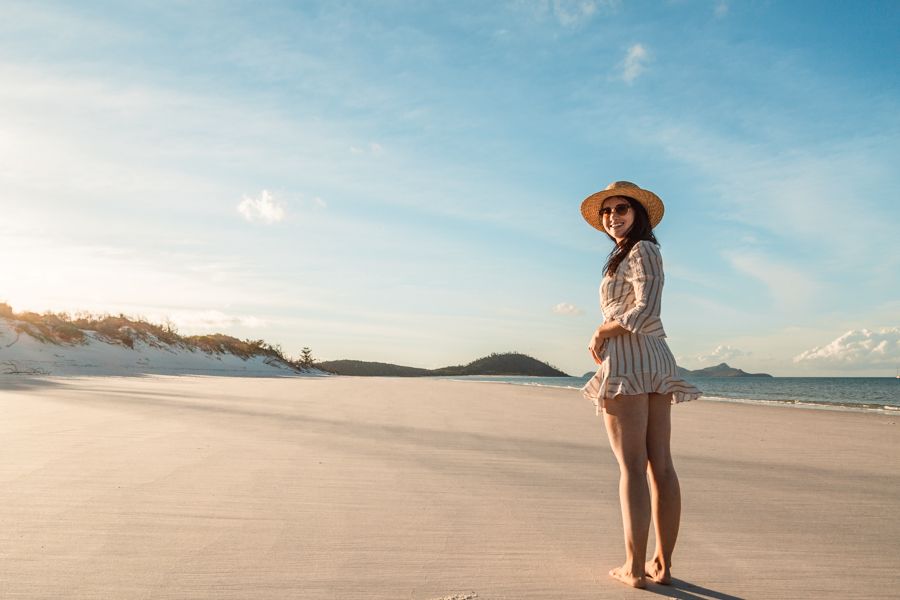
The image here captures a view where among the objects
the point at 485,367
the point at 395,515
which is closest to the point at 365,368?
the point at 485,367

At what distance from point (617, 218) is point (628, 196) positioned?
0.11 metres

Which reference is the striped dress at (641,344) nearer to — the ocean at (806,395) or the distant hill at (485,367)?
the ocean at (806,395)

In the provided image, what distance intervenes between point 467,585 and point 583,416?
7.51m

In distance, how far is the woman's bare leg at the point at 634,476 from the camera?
255 cm

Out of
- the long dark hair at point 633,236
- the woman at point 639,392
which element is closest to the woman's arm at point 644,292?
the woman at point 639,392

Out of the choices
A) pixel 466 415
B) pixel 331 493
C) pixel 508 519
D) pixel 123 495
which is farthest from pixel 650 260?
pixel 466 415

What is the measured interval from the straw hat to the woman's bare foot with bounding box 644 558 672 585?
4.76 feet

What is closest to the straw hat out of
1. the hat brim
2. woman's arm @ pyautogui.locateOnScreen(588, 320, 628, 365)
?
the hat brim

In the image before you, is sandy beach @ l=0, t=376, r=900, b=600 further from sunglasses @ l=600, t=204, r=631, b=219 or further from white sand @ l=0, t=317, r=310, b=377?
white sand @ l=0, t=317, r=310, b=377

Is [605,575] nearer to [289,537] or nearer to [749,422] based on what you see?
[289,537]

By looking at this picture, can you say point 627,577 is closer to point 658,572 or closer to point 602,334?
point 658,572

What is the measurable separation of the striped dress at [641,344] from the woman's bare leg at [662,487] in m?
0.10

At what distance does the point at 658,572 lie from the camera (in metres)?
2.63

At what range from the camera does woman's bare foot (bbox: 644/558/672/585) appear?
2607 mm
